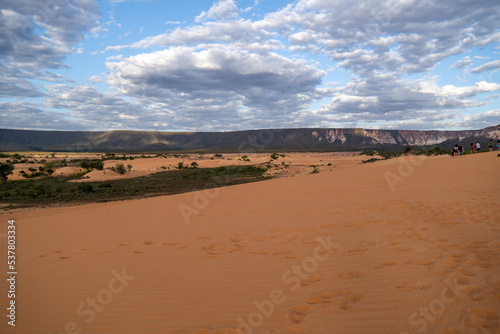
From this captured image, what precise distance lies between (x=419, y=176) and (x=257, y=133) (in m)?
148

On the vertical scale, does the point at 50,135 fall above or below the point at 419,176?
above

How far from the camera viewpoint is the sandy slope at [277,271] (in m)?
3.13

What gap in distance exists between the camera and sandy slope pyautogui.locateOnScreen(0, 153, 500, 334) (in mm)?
3127

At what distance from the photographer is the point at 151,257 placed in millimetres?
5906

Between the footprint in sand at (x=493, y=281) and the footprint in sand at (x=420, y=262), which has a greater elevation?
the footprint in sand at (x=493, y=281)

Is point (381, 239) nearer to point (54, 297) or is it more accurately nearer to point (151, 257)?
point (151, 257)

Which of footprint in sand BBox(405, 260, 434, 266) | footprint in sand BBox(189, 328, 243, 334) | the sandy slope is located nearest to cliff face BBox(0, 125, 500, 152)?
the sandy slope

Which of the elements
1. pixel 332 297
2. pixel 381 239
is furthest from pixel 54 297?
pixel 381 239

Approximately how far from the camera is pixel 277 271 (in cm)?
453

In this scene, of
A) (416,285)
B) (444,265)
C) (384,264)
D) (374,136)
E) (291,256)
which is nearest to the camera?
(416,285)

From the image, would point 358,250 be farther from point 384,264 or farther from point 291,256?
point 291,256

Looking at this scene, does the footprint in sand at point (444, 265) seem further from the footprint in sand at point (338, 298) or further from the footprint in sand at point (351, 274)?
the footprint in sand at point (338, 298)

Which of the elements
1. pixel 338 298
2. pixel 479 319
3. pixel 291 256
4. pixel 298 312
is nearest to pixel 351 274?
pixel 338 298

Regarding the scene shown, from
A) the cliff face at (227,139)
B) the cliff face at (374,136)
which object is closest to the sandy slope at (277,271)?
the cliff face at (227,139)
